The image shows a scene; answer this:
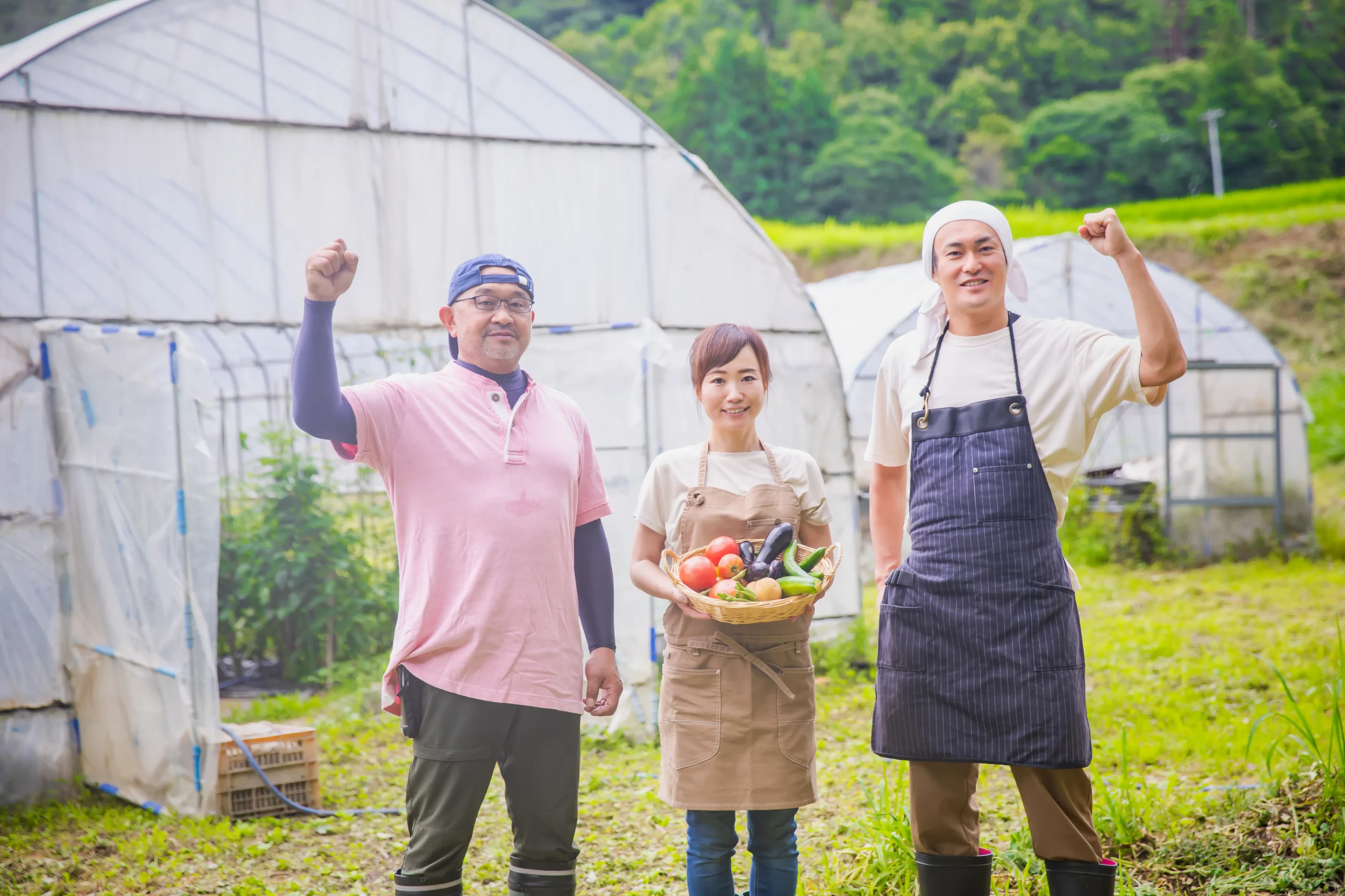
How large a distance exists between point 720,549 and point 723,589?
15cm

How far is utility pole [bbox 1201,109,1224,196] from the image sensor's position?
31.0 meters

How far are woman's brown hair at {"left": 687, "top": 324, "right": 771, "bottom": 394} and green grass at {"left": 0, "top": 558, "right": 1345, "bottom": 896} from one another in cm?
146

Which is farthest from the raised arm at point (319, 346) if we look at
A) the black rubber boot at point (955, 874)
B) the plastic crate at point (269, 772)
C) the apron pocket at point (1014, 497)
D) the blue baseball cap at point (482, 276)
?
the plastic crate at point (269, 772)

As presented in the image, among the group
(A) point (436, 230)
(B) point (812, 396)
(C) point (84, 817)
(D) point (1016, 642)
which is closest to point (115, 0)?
(A) point (436, 230)

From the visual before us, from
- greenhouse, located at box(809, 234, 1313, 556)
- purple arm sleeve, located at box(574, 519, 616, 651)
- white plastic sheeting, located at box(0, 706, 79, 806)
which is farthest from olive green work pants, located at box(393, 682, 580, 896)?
greenhouse, located at box(809, 234, 1313, 556)

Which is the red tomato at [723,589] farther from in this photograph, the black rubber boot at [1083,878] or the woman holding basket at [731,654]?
the black rubber boot at [1083,878]

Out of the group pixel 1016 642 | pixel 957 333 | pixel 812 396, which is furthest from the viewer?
pixel 812 396

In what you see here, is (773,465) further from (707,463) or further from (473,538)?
(473,538)

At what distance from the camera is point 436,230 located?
586cm

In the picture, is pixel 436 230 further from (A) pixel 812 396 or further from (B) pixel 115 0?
(A) pixel 812 396

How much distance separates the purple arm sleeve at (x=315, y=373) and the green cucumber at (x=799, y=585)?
Answer: 1.16 m

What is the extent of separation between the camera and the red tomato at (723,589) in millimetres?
2676

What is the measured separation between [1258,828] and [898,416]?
2046 millimetres

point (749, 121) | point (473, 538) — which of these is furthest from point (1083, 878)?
point (749, 121)
